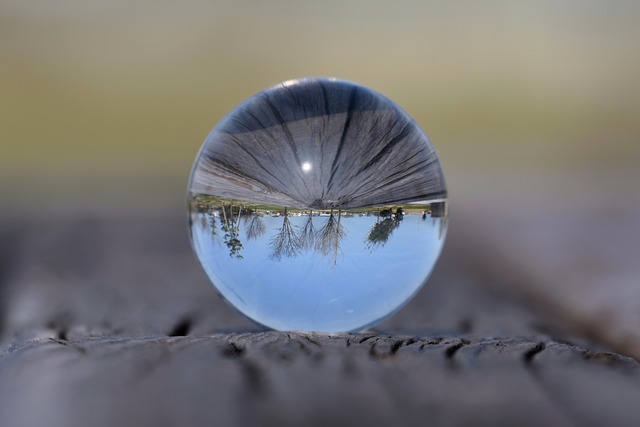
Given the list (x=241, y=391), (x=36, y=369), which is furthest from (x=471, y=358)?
(x=36, y=369)

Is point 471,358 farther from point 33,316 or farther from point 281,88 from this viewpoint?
point 33,316

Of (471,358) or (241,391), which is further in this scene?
(471,358)

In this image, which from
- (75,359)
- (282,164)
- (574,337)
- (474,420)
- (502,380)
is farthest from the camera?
(574,337)

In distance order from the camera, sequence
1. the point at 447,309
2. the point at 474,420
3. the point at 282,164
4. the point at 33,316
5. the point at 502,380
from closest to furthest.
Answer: the point at 474,420 → the point at 502,380 → the point at 282,164 → the point at 33,316 → the point at 447,309

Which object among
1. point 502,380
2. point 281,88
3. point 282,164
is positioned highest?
point 281,88

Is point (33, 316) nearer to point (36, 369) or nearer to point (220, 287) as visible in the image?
point (220, 287)

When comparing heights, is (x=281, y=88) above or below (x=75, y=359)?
above
